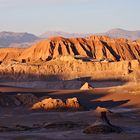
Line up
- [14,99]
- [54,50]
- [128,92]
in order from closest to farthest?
[14,99]
[128,92]
[54,50]

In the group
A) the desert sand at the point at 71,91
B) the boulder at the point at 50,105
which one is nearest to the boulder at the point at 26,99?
the desert sand at the point at 71,91

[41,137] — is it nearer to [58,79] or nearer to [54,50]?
[58,79]

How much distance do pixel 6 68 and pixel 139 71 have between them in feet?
81.5

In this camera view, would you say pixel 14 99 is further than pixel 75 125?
Yes

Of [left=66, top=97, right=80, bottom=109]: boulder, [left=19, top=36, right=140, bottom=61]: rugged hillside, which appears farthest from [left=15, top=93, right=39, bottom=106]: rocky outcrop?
[left=19, top=36, right=140, bottom=61]: rugged hillside

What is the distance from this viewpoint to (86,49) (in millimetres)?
126125

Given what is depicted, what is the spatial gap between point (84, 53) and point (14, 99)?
63.4 meters

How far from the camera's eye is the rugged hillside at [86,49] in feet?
409

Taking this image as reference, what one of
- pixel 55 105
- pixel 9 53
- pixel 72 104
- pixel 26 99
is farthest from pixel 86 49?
pixel 55 105

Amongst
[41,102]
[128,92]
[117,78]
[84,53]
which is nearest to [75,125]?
[41,102]

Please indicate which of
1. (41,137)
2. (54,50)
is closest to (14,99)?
(41,137)

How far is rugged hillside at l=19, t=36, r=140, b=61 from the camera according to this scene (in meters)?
125

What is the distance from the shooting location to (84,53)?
12488 centimetres

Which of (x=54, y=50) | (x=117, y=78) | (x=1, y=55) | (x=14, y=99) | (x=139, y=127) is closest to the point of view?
(x=139, y=127)
